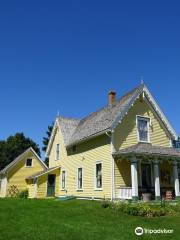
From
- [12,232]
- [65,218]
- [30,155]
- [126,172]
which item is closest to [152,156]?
[126,172]

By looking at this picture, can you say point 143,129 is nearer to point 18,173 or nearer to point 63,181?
point 63,181

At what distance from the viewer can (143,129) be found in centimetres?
2464

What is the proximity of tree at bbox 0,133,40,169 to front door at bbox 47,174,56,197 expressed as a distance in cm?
3950

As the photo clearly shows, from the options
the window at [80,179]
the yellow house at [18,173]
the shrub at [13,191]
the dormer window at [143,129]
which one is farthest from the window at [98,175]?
the shrub at [13,191]

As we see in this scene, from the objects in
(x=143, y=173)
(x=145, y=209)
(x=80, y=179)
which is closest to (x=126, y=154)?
(x=143, y=173)

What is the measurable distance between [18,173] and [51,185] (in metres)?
8.16

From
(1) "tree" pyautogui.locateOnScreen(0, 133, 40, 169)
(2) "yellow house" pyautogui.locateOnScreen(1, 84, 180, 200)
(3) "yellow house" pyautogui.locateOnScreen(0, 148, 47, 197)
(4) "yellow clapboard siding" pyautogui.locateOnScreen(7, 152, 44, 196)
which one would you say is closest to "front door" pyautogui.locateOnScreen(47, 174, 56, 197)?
(2) "yellow house" pyautogui.locateOnScreen(1, 84, 180, 200)

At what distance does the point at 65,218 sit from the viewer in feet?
48.9

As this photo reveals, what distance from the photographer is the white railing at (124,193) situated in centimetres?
2068

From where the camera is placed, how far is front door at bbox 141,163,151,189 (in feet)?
77.3

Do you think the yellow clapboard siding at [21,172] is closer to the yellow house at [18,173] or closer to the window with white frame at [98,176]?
the yellow house at [18,173]

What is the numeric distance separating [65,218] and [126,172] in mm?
8713

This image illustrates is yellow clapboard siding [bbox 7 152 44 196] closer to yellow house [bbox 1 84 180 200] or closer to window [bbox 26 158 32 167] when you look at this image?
window [bbox 26 158 32 167]

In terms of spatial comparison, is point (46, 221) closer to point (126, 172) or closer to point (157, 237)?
point (157, 237)
